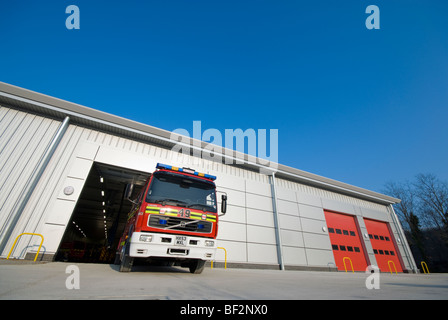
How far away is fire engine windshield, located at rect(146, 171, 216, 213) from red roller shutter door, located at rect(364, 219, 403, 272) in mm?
15852

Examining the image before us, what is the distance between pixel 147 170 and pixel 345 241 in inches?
566

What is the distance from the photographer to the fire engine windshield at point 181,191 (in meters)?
4.95

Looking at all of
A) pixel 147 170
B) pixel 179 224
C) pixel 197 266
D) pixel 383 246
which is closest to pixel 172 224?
pixel 179 224

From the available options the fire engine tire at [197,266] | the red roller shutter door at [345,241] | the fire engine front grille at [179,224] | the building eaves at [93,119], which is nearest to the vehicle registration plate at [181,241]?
the fire engine front grille at [179,224]

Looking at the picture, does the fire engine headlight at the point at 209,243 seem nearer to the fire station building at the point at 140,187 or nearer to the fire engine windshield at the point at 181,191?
the fire engine windshield at the point at 181,191

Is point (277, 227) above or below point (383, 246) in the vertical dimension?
above

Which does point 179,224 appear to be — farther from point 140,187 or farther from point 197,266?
point 140,187

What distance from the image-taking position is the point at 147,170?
962cm

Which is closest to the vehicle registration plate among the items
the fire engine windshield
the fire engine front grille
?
the fire engine front grille

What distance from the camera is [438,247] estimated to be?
30.7 metres

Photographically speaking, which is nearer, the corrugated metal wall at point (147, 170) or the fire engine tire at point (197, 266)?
the fire engine tire at point (197, 266)

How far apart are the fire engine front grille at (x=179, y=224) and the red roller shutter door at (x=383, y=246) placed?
15987 millimetres

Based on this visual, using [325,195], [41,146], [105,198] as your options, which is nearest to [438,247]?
[325,195]
